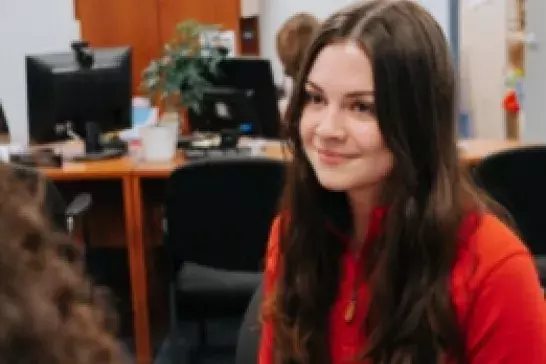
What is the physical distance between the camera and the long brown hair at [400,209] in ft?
4.07

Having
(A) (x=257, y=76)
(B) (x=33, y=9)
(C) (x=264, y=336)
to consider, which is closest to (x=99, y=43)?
(B) (x=33, y=9)

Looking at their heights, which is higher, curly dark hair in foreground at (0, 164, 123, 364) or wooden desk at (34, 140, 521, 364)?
curly dark hair in foreground at (0, 164, 123, 364)

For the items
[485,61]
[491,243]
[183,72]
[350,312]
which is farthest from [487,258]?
[485,61]

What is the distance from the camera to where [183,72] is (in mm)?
3197

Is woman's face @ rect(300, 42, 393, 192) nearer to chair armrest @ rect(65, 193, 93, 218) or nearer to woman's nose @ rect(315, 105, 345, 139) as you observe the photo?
woman's nose @ rect(315, 105, 345, 139)

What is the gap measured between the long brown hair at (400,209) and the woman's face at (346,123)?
0.02m

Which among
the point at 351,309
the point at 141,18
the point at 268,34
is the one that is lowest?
the point at 351,309

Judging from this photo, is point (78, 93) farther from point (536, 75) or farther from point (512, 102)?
point (512, 102)

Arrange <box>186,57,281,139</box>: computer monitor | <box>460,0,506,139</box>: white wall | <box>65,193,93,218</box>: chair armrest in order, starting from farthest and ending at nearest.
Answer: <box>460,0,506,139</box>: white wall → <box>186,57,281,139</box>: computer monitor → <box>65,193,93,218</box>: chair armrest

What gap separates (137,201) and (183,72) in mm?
543

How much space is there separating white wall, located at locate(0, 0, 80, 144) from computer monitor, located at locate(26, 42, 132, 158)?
2.42 metres

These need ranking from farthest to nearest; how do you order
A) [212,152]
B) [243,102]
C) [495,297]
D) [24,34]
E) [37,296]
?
[24,34], [243,102], [212,152], [495,297], [37,296]

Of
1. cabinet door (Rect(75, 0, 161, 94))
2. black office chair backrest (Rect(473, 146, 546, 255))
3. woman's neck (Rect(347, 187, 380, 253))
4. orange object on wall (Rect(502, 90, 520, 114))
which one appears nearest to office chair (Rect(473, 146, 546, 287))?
black office chair backrest (Rect(473, 146, 546, 255))

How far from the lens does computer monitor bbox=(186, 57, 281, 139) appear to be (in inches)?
133
